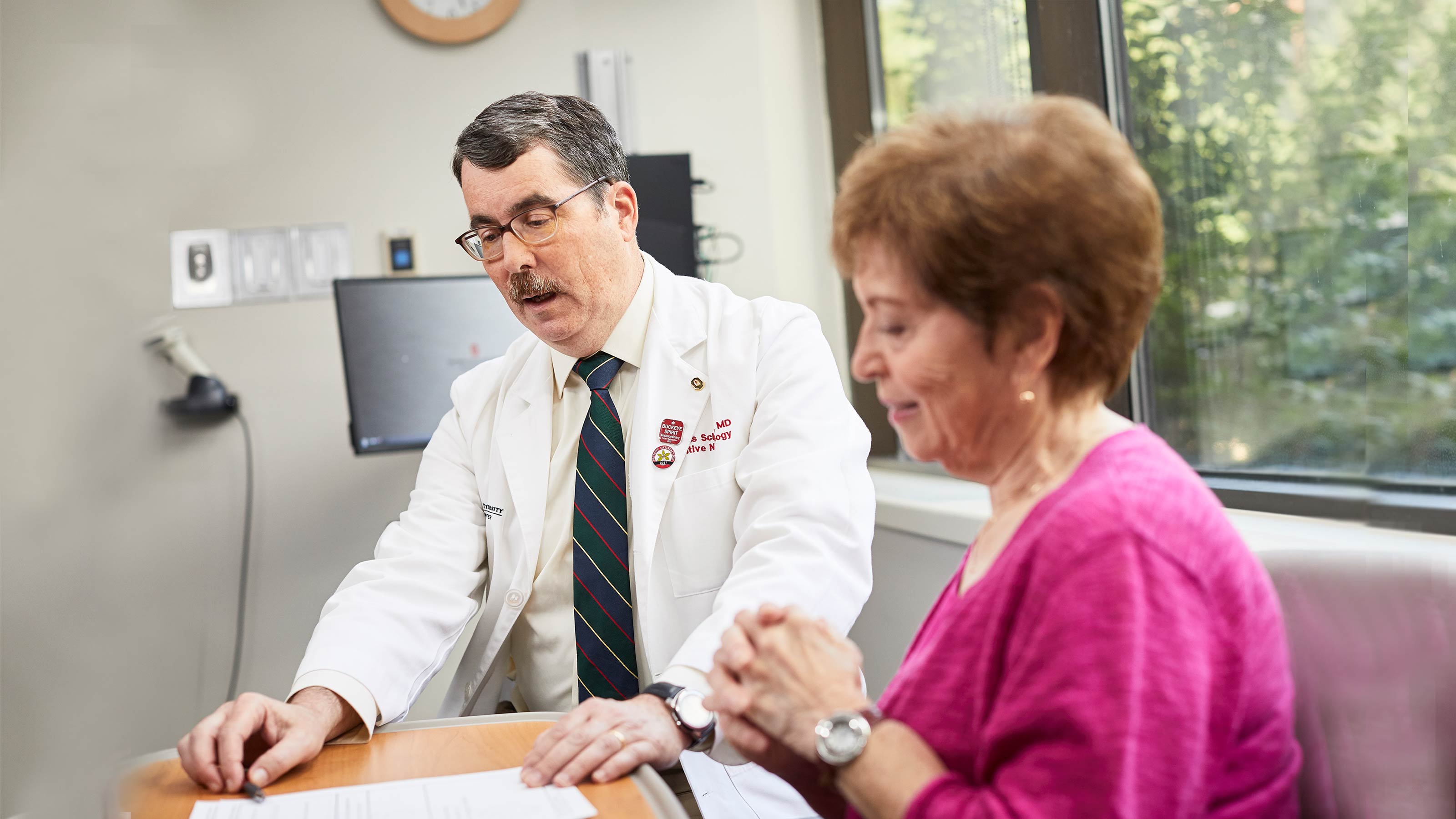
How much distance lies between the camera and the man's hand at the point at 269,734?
0.88 meters

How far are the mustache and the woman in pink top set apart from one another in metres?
0.69

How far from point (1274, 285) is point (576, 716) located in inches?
47.2

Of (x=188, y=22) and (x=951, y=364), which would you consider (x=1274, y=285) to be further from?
(x=188, y=22)

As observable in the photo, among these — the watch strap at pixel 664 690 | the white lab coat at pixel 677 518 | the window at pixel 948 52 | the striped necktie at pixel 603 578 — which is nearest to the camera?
the watch strap at pixel 664 690

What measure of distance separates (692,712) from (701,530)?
1.17ft

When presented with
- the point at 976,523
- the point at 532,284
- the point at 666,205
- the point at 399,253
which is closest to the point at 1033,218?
the point at 532,284

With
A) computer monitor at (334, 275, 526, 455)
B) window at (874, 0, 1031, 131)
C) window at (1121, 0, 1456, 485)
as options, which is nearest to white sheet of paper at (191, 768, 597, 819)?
Answer: window at (1121, 0, 1456, 485)

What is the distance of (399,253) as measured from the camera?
254 cm

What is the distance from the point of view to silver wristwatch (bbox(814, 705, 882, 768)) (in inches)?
24.9

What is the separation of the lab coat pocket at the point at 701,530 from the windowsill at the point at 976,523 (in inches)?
13.5

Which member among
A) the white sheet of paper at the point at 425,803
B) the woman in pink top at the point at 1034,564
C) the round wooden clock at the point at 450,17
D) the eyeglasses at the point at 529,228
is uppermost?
the round wooden clock at the point at 450,17

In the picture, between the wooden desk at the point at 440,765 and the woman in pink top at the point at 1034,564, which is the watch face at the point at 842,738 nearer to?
the woman in pink top at the point at 1034,564

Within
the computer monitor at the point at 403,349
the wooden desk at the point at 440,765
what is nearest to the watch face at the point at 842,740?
the wooden desk at the point at 440,765

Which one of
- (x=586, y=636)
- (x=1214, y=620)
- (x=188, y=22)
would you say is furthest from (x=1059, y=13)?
(x=188, y=22)
